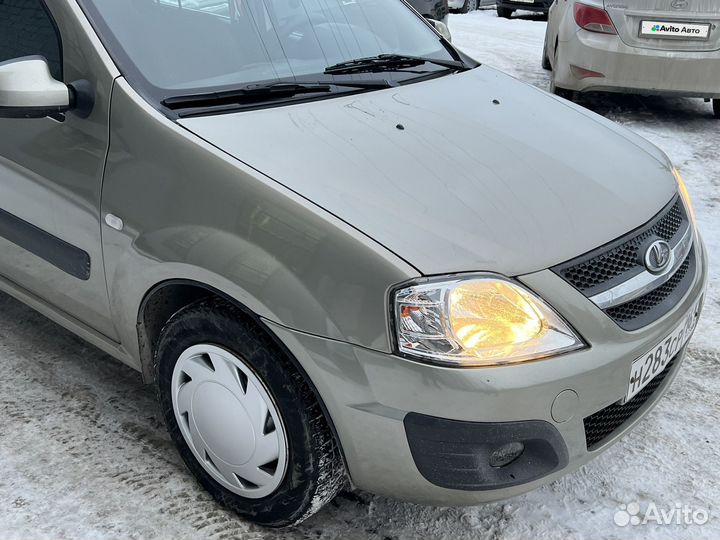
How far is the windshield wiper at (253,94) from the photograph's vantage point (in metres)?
2.19

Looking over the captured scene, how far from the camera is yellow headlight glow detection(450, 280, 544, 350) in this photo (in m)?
1.78

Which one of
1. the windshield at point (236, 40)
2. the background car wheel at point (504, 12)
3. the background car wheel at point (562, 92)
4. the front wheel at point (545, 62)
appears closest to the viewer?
the windshield at point (236, 40)

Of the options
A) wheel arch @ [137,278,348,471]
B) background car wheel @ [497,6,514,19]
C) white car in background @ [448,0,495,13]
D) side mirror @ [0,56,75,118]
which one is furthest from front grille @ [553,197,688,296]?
background car wheel @ [497,6,514,19]

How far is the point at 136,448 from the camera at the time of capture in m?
2.53

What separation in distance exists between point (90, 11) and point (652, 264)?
1.72m

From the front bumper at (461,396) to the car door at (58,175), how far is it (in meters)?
0.78

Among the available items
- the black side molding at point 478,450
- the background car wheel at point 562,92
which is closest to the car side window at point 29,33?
the black side molding at point 478,450

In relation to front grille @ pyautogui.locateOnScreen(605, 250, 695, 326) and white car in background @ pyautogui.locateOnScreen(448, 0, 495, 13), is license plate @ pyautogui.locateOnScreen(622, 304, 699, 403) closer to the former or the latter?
front grille @ pyautogui.locateOnScreen(605, 250, 695, 326)

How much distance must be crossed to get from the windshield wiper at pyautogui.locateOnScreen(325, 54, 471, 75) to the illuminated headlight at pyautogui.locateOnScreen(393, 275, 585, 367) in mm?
1078

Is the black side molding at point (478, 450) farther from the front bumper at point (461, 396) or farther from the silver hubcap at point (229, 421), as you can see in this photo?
the silver hubcap at point (229, 421)

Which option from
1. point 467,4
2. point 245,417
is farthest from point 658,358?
point 467,4

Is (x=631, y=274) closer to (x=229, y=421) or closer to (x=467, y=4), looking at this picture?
(x=229, y=421)

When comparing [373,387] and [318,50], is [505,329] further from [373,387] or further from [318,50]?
[318,50]

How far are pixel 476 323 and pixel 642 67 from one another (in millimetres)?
4688
